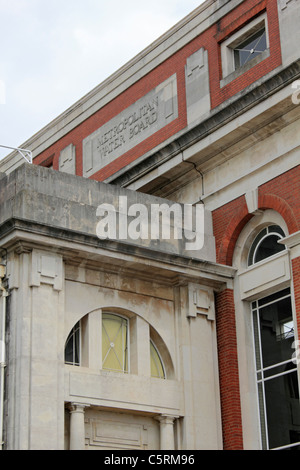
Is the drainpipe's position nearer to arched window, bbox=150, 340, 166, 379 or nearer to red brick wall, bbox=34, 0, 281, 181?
arched window, bbox=150, 340, 166, 379

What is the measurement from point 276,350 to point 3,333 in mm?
6044

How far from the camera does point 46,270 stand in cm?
1994

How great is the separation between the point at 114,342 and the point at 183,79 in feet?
26.2

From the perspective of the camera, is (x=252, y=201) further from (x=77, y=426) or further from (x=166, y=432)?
(x=77, y=426)

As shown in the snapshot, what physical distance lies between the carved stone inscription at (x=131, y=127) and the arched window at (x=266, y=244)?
15.3 ft

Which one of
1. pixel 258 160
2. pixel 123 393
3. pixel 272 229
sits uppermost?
pixel 258 160

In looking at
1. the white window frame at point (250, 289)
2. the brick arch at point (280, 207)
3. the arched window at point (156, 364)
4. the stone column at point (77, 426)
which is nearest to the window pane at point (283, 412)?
the white window frame at point (250, 289)

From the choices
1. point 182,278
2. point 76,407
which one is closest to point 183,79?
point 182,278

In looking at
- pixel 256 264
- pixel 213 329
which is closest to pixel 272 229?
pixel 256 264

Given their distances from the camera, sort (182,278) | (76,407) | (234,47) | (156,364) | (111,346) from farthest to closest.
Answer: (234,47) < (182,278) < (156,364) < (111,346) < (76,407)

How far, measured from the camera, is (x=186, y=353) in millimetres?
21703

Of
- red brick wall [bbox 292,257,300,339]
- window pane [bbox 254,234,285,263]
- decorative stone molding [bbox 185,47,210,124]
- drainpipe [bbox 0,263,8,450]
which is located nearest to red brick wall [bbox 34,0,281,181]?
decorative stone molding [bbox 185,47,210,124]

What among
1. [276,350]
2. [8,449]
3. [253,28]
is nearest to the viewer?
[8,449]
